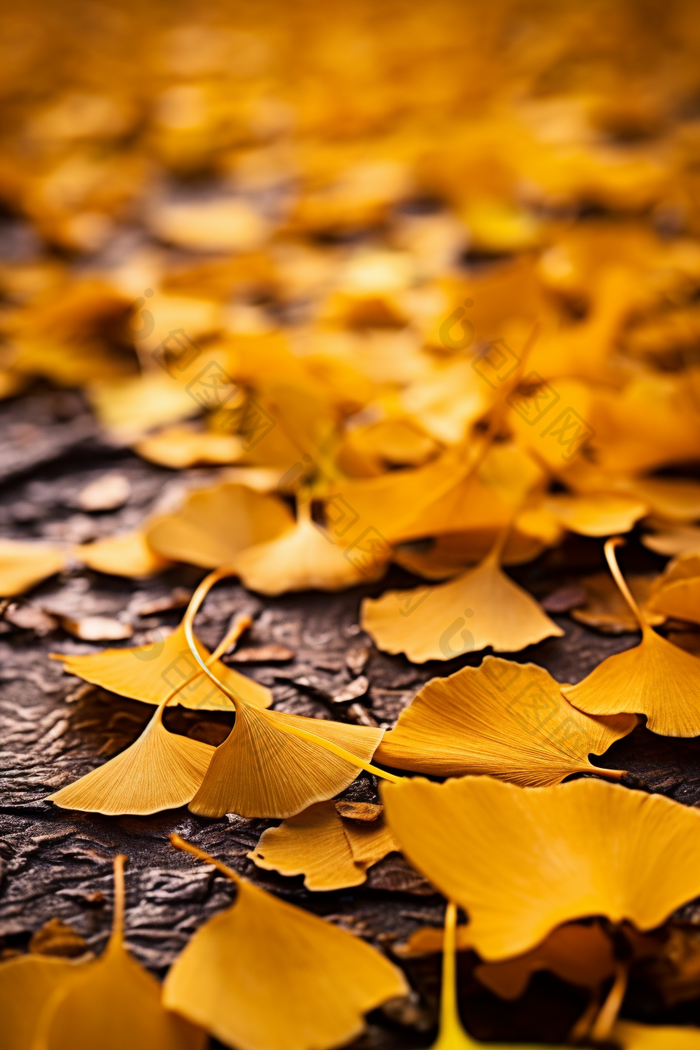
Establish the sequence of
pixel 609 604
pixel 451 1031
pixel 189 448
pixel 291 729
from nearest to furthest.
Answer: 1. pixel 451 1031
2. pixel 291 729
3. pixel 609 604
4. pixel 189 448

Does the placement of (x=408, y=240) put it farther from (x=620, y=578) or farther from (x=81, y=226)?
(x=620, y=578)

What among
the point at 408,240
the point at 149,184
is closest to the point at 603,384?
the point at 408,240

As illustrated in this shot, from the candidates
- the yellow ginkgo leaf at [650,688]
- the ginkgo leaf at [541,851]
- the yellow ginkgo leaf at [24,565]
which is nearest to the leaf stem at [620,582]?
the yellow ginkgo leaf at [650,688]

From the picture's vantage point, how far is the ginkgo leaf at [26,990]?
27 cm

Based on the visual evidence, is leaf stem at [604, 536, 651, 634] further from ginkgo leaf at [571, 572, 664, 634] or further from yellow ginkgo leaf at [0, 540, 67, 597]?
yellow ginkgo leaf at [0, 540, 67, 597]

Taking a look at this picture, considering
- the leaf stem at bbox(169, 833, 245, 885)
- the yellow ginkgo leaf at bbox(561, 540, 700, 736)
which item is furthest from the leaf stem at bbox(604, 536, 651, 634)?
the leaf stem at bbox(169, 833, 245, 885)

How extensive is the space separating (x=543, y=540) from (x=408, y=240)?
0.58 metres

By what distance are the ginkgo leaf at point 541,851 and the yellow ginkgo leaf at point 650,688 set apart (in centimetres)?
7

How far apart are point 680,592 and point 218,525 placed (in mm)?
269

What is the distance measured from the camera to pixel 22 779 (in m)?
0.39

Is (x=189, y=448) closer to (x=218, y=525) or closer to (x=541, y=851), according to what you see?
(x=218, y=525)

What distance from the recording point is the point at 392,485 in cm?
50

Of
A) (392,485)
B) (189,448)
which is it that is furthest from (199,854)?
(189,448)

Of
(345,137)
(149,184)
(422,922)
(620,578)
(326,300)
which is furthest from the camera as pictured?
(345,137)
